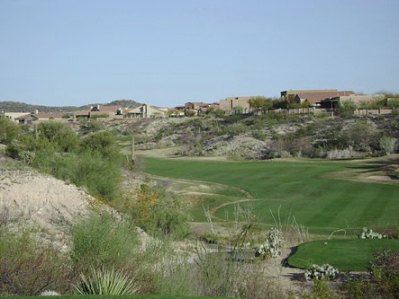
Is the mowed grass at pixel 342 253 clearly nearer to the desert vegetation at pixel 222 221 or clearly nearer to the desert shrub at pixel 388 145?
the desert vegetation at pixel 222 221

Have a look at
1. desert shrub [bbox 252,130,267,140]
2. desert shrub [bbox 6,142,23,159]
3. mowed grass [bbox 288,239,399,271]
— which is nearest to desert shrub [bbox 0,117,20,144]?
desert shrub [bbox 6,142,23,159]

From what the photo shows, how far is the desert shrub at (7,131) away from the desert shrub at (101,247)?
42.9 m

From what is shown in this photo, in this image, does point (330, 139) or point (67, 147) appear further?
point (330, 139)

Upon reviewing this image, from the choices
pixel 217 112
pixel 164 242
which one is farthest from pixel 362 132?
pixel 164 242

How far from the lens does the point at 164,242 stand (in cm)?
1422

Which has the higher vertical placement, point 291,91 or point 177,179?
point 291,91

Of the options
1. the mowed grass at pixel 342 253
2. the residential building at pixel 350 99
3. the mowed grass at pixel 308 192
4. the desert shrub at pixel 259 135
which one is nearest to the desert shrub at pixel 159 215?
the mowed grass at pixel 308 192

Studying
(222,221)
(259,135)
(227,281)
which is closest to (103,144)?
(222,221)

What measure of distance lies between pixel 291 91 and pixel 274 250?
399 feet

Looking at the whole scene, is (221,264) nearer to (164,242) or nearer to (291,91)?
(164,242)

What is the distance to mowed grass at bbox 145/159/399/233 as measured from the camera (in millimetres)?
28781

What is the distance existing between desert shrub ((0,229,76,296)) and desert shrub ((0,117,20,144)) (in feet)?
143

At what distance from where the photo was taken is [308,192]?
38312 mm

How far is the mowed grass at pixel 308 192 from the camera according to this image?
1133 inches
